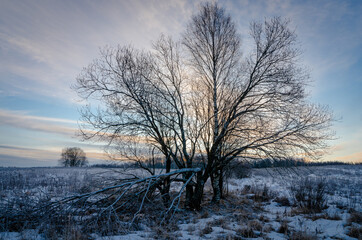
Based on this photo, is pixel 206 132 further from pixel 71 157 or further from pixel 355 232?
pixel 71 157

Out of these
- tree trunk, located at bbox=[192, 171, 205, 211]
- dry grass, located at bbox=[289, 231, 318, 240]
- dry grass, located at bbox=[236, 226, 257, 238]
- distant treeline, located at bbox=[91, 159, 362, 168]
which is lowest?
dry grass, located at bbox=[236, 226, 257, 238]

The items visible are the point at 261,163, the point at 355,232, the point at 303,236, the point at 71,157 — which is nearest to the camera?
the point at 303,236

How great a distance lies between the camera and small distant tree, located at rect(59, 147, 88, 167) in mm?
56812

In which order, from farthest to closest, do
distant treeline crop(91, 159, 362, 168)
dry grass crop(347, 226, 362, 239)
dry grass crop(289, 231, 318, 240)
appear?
distant treeline crop(91, 159, 362, 168) < dry grass crop(347, 226, 362, 239) < dry grass crop(289, 231, 318, 240)

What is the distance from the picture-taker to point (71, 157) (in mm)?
56875

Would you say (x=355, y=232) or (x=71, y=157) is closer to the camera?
(x=355, y=232)

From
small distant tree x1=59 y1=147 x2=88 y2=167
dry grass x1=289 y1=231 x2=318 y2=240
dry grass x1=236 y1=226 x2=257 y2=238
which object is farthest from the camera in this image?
small distant tree x1=59 y1=147 x2=88 y2=167

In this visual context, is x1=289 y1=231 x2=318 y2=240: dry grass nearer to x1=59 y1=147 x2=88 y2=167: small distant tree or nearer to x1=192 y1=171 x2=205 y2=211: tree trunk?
x1=192 y1=171 x2=205 y2=211: tree trunk

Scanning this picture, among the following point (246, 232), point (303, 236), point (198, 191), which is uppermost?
point (198, 191)

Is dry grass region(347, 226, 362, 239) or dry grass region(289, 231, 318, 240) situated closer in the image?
dry grass region(289, 231, 318, 240)

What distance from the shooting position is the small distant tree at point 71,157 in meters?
56.8

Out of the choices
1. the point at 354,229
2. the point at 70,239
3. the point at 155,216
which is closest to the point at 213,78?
the point at 155,216

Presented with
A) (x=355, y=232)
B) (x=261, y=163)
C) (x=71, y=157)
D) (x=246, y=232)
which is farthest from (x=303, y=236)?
(x=71, y=157)

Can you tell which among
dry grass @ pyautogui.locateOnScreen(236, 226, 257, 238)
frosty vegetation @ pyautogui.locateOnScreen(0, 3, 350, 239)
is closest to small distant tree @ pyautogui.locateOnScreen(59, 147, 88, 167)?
frosty vegetation @ pyautogui.locateOnScreen(0, 3, 350, 239)
